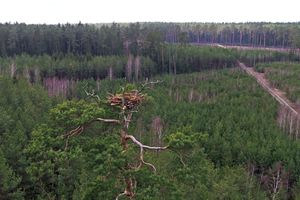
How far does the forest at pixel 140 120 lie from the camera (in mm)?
11359

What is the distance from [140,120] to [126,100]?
49.3m

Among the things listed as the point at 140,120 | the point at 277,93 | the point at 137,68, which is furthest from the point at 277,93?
the point at 140,120

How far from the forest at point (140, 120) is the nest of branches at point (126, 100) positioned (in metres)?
0.03

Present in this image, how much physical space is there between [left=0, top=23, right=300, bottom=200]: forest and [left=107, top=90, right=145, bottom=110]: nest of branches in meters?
0.03

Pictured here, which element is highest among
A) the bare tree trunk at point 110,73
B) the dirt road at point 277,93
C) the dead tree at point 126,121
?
the dead tree at point 126,121

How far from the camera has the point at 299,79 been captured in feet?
315

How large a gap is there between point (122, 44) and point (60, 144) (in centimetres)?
11406

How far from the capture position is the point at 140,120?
6075cm

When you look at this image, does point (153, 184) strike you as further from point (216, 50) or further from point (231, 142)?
point (216, 50)

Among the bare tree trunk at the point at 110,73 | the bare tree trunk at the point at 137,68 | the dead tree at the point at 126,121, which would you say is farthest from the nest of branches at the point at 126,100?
the bare tree trunk at the point at 137,68

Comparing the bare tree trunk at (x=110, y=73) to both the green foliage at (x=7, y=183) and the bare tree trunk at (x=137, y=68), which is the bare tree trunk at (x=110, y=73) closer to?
the bare tree trunk at (x=137, y=68)

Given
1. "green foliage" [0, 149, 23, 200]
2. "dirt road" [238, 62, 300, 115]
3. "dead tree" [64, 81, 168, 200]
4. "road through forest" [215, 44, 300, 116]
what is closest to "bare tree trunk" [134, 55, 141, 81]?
"road through forest" [215, 44, 300, 116]

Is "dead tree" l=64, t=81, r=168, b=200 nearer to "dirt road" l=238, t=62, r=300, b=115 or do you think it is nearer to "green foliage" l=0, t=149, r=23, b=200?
"green foliage" l=0, t=149, r=23, b=200

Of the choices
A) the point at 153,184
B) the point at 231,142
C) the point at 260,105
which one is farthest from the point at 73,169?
the point at 260,105
